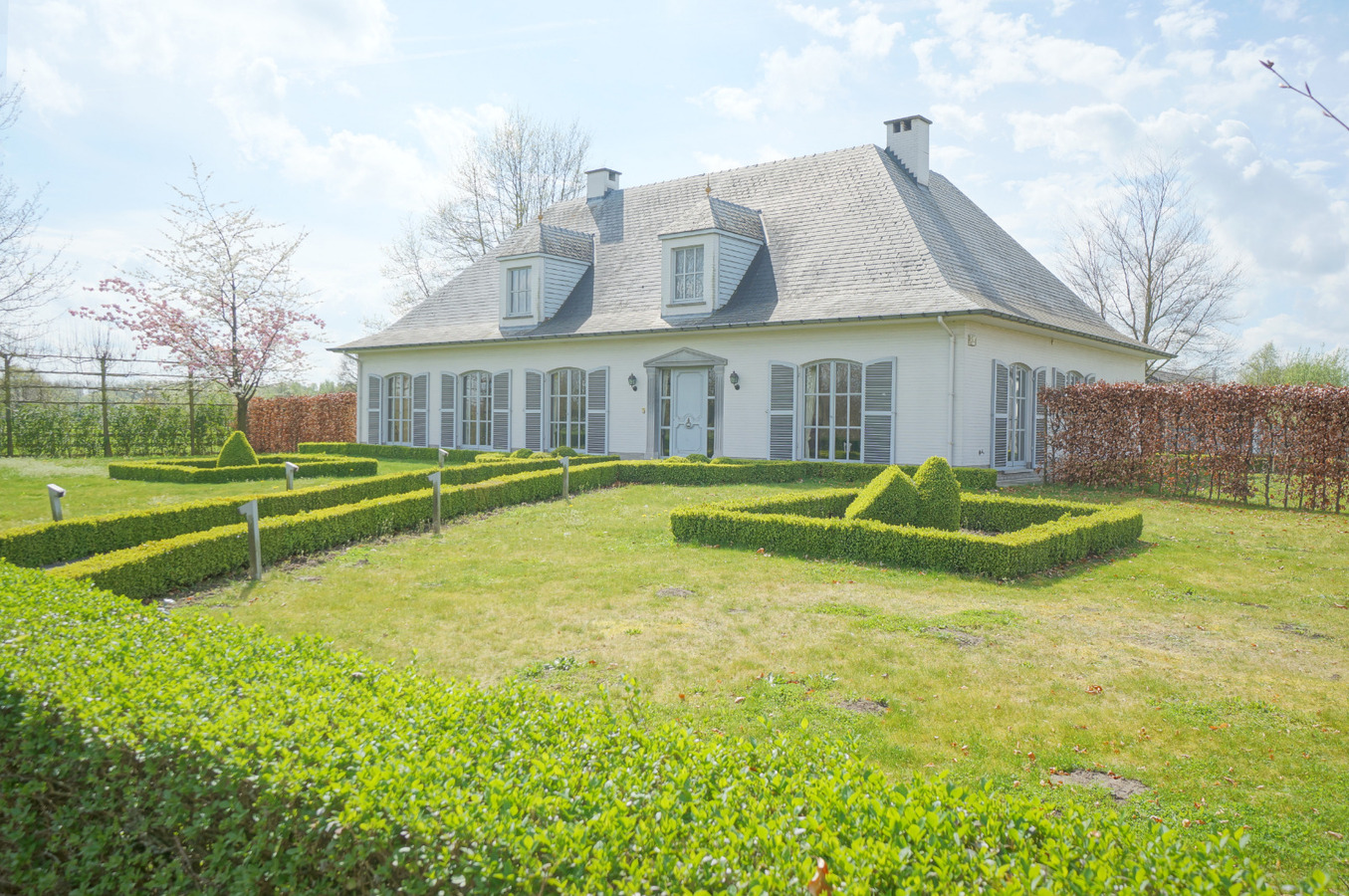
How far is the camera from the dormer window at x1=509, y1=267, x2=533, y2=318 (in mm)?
22438

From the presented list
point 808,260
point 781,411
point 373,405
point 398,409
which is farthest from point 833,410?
point 373,405

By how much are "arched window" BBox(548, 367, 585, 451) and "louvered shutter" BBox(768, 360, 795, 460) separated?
17.6 feet

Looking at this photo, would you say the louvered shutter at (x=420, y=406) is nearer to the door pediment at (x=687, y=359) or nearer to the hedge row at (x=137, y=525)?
the door pediment at (x=687, y=359)

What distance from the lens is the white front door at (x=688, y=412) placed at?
19.0 metres

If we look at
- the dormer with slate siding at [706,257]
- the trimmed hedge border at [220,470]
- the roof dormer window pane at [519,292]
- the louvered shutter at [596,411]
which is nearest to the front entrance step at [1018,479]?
the dormer with slate siding at [706,257]

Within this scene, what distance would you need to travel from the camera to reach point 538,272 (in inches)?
870

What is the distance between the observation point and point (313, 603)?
7328 mm

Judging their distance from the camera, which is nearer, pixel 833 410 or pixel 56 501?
pixel 56 501

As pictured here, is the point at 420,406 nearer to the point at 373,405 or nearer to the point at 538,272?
the point at 373,405

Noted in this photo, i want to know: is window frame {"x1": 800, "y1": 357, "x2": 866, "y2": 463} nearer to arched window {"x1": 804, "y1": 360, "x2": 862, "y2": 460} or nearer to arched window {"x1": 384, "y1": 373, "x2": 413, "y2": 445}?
arched window {"x1": 804, "y1": 360, "x2": 862, "y2": 460}

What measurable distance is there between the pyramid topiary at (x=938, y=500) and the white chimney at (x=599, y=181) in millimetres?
17553

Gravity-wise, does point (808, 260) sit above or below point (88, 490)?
above

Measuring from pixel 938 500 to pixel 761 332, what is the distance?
328 inches

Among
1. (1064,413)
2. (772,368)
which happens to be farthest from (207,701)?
(1064,413)
